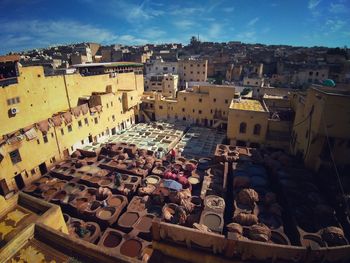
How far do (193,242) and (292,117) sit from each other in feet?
74.2

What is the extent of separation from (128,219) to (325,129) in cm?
1781

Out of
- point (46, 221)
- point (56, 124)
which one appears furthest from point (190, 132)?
point (46, 221)

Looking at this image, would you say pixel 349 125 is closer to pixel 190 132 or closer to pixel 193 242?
pixel 193 242

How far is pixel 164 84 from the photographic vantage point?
5100 cm

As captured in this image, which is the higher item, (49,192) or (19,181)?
(19,181)

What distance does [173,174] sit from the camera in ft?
70.3

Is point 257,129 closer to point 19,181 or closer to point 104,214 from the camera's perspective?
point 104,214

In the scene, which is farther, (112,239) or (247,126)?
(247,126)

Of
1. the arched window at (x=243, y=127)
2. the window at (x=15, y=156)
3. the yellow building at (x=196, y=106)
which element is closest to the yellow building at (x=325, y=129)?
the arched window at (x=243, y=127)

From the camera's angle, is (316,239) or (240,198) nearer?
(316,239)

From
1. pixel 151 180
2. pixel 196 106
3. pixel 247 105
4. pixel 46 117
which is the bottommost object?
pixel 151 180

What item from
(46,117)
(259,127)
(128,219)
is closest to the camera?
(128,219)

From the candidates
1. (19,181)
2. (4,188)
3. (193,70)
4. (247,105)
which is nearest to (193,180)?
(247,105)

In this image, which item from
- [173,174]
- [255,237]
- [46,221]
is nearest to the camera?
[46,221]
